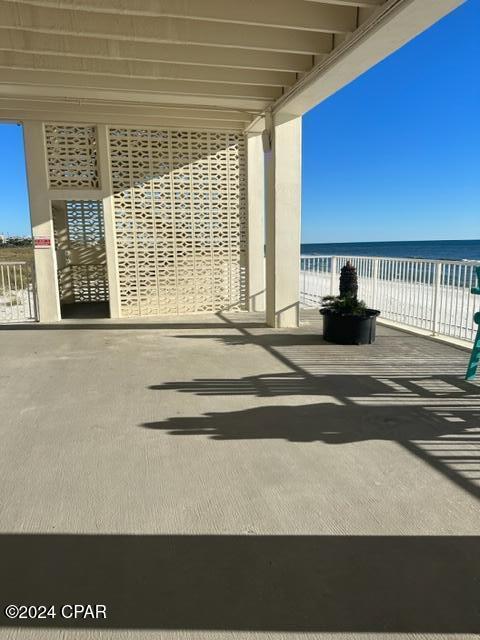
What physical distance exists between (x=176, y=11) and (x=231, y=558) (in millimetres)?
4583

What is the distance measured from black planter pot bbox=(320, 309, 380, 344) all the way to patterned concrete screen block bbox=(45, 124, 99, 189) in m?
5.14

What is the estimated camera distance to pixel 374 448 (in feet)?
9.21

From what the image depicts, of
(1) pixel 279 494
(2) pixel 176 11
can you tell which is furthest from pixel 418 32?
(1) pixel 279 494

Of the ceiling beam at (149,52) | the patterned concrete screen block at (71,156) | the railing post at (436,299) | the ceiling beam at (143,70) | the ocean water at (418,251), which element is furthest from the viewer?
the ocean water at (418,251)

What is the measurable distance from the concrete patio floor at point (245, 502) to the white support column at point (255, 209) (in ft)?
14.7

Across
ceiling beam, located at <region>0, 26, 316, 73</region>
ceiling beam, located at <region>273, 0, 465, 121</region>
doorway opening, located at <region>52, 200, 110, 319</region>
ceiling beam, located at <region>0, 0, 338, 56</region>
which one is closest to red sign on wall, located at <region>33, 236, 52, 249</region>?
doorway opening, located at <region>52, 200, 110, 319</region>

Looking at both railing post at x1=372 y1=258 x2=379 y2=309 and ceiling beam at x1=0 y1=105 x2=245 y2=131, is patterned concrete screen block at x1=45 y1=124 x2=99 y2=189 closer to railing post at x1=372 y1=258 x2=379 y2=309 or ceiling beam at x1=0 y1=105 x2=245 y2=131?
ceiling beam at x1=0 y1=105 x2=245 y2=131

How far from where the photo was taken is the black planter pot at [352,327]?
5.79m

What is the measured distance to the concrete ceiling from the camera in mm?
4086

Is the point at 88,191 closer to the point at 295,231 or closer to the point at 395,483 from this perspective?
the point at 295,231

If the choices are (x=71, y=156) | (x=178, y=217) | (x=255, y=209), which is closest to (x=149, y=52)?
(x=71, y=156)

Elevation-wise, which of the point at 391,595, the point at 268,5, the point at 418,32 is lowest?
the point at 391,595

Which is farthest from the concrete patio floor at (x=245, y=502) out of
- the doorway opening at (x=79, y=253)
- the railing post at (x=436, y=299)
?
the doorway opening at (x=79, y=253)

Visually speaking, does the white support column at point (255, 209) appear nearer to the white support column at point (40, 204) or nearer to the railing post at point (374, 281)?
the railing post at point (374, 281)
